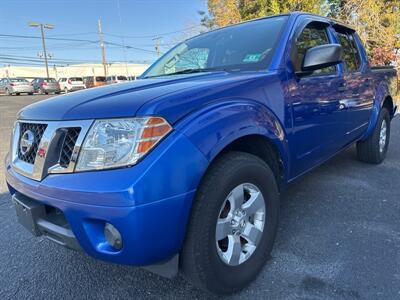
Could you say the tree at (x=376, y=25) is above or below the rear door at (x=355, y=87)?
above

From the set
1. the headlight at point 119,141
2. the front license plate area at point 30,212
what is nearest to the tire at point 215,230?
the headlight at point 119,141

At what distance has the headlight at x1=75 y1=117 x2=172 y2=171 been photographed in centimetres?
156

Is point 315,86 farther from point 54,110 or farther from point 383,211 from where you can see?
point 54,110

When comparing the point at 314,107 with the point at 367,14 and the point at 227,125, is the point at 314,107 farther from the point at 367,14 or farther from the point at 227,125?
the point at 367,14

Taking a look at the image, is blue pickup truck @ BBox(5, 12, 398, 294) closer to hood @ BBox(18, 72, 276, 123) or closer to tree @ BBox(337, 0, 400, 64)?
hood @ BBox(18, 72, 276, 123)

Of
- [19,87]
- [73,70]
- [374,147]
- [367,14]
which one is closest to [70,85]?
[19,87]

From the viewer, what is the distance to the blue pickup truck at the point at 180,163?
5.06ft

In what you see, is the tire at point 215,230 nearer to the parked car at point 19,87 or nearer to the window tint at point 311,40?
the window tint at point 311,40

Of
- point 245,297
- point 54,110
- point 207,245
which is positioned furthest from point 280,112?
point 54,110

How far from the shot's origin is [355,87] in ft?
11.3

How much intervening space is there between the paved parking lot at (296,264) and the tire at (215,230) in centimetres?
18

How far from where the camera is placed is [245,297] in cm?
200

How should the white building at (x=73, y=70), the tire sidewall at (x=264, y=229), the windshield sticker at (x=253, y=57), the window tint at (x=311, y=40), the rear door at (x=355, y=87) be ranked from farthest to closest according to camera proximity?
1. the white building at (x=73, y=70)
2. the rear door at (x=355, y=87)
3. the window tint at (x=311, y=40)
4. the windshield sticker at (x=253, y=57)
5. the tire sidewall at (x=264, y=229)

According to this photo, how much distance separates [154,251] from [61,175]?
1.94ft
